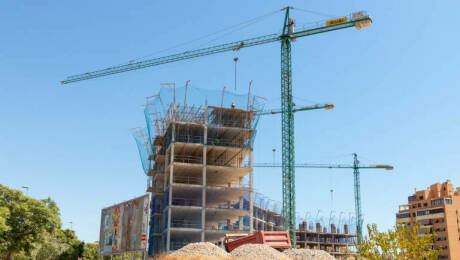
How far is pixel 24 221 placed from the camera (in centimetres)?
5481

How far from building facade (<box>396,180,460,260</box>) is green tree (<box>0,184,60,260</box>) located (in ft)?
282

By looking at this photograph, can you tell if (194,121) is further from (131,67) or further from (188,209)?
(131,67)

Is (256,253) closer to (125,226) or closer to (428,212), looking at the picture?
(125,226)

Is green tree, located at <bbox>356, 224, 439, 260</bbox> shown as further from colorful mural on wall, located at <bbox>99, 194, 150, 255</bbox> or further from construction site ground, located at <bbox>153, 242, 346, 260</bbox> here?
colorful mural on wall, located at <bbox>99, 194, 150, 255</bbox>

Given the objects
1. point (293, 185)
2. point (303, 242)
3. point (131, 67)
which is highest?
point (131, 67)

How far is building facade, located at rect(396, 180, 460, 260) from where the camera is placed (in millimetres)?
116938

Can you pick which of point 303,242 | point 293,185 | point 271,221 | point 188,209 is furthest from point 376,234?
point 303,242

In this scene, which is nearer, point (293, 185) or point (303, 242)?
point (293, 185)

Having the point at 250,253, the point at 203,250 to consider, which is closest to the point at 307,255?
the point at 250,253

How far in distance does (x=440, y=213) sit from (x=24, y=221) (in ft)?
336

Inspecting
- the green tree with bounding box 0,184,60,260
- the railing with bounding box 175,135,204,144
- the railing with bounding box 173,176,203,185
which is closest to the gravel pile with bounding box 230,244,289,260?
the green tree with bounding box 0,184,60,260

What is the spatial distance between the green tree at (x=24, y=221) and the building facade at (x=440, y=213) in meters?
85.9

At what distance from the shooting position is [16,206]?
53906mm

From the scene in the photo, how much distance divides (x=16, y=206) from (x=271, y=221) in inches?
3110
